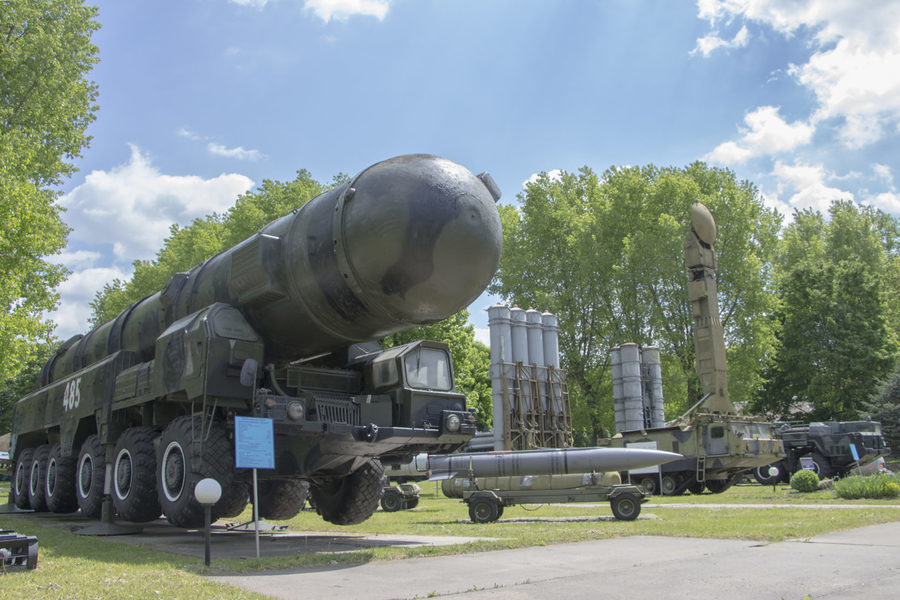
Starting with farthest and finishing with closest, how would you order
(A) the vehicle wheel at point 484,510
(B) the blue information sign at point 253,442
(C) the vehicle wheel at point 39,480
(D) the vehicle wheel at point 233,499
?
(C) the vehicle wheel at point 39,480
(A) the vehicle wheel at point 484,510
(D) the vehicle wheel at point 233,499
(B) the blue information sign at point 253,442

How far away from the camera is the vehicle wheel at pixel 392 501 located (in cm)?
1667

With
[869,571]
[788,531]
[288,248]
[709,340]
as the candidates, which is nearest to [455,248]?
[288,248]

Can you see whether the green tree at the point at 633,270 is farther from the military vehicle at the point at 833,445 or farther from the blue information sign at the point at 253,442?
the blue information sign at the point at 253,442

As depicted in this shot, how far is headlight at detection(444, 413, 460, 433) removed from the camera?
8.38 metres

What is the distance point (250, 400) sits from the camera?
26.5 ft

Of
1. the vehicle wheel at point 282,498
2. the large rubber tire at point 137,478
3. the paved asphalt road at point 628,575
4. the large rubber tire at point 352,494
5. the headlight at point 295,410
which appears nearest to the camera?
the paved asphalt road at point 628,575

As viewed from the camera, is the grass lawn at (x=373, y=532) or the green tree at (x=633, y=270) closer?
the grass lawn at (x=373, y=532)

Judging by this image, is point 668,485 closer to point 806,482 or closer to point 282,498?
point 806,482

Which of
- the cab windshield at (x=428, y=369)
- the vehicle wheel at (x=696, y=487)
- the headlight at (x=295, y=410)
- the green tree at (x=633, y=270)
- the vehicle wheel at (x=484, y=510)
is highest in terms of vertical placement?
the green tree at (x=633, y=270)

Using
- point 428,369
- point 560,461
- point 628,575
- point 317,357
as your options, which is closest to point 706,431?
point 560,461

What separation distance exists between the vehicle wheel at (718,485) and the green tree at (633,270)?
583 centimetres

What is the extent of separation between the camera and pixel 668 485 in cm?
1972

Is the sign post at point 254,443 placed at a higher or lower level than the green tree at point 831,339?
lower

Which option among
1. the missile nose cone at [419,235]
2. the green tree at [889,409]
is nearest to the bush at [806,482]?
the green tree at [889,409]
